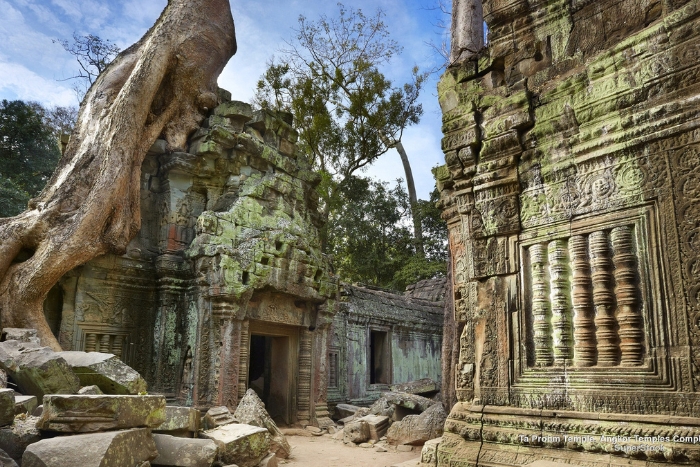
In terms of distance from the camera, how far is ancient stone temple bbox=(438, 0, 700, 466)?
3311mm

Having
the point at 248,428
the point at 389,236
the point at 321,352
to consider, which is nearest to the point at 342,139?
the point at 389,236

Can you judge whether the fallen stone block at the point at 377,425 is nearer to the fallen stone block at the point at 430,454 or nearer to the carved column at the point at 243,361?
the carved column at the point at 243,361

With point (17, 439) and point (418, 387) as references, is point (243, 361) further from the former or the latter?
point (17, 439)

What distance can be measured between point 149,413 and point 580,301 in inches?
140

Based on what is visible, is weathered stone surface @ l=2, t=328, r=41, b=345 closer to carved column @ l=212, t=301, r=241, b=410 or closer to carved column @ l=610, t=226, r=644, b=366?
carved column @ l=212, t=301, r=241, b=410

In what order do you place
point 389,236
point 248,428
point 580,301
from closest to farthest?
point 580,301, point 248,428, point 389,236

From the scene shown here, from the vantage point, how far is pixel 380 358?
53.6ft

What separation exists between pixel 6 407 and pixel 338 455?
5.04 metres

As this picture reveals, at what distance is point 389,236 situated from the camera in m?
21.9

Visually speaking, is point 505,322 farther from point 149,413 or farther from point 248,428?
point 248,428

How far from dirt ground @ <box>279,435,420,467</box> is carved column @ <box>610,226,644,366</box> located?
4148 mm

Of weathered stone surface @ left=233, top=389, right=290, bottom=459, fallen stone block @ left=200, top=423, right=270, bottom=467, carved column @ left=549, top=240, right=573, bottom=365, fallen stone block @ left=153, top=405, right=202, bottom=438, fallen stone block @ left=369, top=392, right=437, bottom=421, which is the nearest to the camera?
carved column @ left=549, top=240, right=573, bottom=365

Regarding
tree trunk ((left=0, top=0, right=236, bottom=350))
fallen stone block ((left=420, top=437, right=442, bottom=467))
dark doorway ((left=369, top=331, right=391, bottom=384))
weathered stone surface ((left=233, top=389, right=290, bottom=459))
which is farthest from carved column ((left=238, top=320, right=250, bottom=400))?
dark doorway ((left=369, top=331, right=391, bottom=384))

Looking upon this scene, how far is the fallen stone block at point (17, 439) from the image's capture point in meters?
4.06
